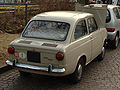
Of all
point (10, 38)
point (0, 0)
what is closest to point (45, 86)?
point (10, 38)

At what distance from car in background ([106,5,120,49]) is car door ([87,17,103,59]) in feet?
6.83

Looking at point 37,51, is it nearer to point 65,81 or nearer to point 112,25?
point 65,81

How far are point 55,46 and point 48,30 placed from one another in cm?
77

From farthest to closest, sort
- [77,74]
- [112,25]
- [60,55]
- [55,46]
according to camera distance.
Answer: [112,25], [77,74], [55,46], [60,55]

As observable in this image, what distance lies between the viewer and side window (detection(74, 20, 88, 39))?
5547 mm

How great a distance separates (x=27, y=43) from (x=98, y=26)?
2.98 m

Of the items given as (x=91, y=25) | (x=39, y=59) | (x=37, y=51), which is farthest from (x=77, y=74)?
(x=91, y=25)

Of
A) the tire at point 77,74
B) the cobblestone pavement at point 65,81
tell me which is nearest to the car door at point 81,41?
the tire at point 77,74

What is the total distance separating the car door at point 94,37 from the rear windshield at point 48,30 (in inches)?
43.8

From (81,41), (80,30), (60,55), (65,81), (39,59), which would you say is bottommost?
(65,81)

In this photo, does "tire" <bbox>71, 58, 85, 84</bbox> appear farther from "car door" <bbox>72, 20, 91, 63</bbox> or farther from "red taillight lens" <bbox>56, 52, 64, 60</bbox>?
"red taillight lens" <bbox>56, 52, 64, 60</bbox>

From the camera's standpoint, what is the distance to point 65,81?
5711 mm

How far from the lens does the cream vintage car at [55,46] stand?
4.84 meters

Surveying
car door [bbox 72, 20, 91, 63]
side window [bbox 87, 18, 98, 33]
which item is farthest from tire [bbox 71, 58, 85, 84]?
side window [bbox 87, 18, 98, 33]
